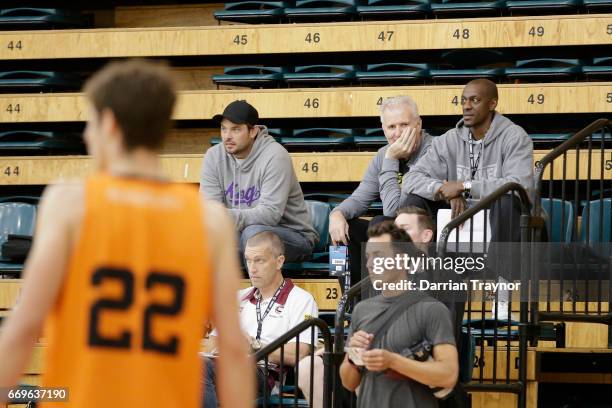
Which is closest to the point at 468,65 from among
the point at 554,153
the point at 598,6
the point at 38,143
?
the point at 598,6

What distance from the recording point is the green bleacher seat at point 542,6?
7.29m

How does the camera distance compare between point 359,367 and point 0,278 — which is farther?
point 0,278

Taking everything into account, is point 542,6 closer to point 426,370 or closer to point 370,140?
point 370,140

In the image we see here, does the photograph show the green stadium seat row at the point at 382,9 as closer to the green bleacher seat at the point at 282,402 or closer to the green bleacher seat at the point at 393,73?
the green bleacher seat at the point at 393,73

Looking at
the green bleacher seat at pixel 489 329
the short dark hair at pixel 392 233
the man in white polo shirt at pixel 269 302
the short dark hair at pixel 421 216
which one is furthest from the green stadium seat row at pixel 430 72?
the short dark hair at pixel 392 233

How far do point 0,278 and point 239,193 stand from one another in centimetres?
171

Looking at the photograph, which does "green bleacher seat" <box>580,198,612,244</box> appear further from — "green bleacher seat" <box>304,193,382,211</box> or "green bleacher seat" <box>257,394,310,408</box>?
"green bleacher seat" <box>257,394,310,408</box>

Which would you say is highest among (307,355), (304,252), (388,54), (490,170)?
(388,54)

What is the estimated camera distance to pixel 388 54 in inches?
311

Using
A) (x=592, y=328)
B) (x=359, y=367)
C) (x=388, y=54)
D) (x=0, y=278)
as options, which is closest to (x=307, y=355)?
(x=359, y=367)

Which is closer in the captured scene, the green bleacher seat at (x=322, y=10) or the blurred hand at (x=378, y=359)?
the blurred hand at (x=378, y=359)

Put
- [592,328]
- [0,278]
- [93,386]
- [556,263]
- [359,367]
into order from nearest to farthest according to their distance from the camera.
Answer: [93,386] < [359,367] < [556,263] < [592,328] < [0,278]

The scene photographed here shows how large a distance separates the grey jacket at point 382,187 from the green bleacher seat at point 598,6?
7.53 feet

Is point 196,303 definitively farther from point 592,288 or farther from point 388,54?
point 388,54
